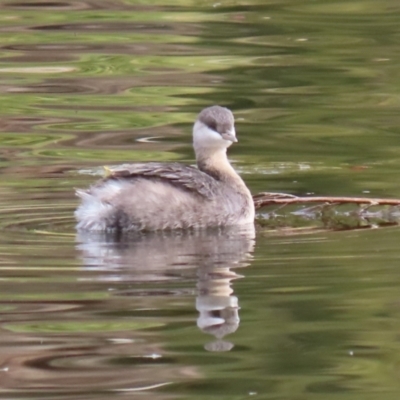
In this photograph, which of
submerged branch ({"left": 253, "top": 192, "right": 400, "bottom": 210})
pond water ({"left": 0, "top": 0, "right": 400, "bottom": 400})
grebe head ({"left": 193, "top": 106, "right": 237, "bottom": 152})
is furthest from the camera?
grebe head ({"left": 193, "top": 106, "right": 237, "bottom": 152})

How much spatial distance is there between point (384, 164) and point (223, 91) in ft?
10.6

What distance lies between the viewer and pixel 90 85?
13.3 meters

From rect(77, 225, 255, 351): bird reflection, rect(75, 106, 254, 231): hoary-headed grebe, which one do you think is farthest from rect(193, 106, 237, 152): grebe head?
rect(77, 225, 255, 351): bird reflection

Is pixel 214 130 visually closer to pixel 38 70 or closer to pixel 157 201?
pixel 157 201

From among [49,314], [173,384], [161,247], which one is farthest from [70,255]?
[173,384]

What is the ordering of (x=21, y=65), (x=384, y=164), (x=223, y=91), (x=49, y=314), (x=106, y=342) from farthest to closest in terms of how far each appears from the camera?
(x=21, y=65) < (x=223, y=91) < (x=384, y=164) < (x=49, y=314) < (x=106, y=342)

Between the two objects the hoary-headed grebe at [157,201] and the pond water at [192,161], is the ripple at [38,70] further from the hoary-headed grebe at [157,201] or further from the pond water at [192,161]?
the hoary-headed grebe at [157,201]

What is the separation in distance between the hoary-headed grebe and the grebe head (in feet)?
1.05

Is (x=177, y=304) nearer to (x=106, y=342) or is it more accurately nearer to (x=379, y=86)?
(x=106, y=342)

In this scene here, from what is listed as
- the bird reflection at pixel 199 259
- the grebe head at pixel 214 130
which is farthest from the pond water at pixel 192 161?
the grebe head at pixel 214 130

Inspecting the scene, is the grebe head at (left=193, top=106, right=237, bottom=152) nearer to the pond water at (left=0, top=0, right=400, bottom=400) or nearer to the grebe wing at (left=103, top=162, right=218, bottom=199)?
the grebe wing at (left=103, top=162, right=218, bottom=199)

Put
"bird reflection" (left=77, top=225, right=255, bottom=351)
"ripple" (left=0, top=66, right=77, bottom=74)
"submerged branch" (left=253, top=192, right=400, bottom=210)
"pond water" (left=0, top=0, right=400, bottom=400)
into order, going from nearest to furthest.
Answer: "pond water" (left=0, top=0, right=400, bottom=400)
"bird reflection" (left=77, top=225, right=255, bottom=351)
"submerged branch" (left=253, top=192, right=400, bottom=210)
"ripple" (left=0, top=66, right=77, bottom=74)

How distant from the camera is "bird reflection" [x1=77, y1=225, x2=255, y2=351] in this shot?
621cm

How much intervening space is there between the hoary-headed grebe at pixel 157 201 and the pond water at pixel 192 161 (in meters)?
0.12
